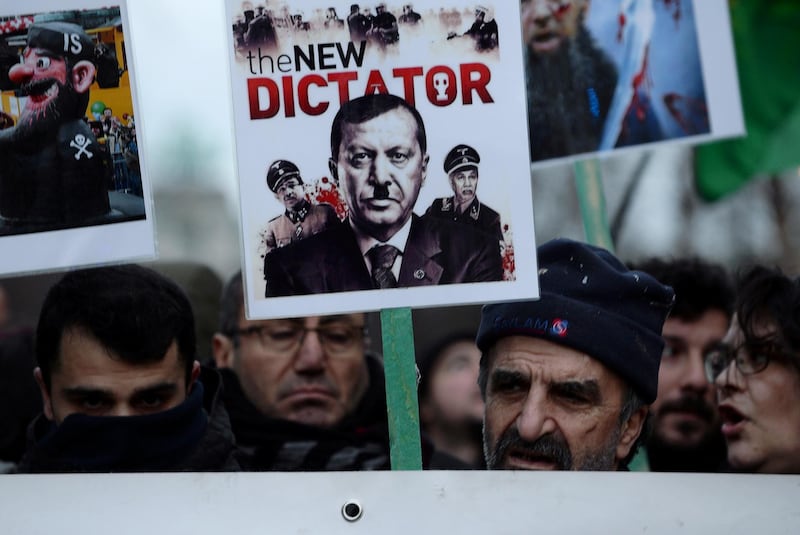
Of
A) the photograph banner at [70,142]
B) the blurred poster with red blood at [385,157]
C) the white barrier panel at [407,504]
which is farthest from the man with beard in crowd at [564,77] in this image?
the photograph banner at [70,142]

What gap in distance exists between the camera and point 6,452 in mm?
2314

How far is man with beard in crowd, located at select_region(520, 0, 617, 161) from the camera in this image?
89.3 inches

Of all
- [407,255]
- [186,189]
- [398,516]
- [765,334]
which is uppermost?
[186,189]

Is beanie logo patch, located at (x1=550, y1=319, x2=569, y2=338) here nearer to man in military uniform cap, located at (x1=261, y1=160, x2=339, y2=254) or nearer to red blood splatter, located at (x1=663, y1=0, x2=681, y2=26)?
man in military uniform cap, located at (x1=261, y1=160, x2=339, y2=254)

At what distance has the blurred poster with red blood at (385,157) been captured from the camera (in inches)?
81.0

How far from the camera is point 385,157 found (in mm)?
2074

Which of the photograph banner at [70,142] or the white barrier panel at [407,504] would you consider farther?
the photograph banner at [70,142]

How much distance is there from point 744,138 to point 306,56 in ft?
2.89

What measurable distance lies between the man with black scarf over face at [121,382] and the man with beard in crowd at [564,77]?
0.83 meters

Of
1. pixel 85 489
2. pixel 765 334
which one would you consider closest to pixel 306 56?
pixel 85 489

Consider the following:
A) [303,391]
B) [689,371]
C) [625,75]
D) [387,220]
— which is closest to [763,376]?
[689,371]

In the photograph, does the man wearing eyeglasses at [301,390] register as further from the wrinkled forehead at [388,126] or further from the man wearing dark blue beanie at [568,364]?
the wrinkled forehead at [388,126]

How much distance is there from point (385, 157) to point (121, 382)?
2.29ft

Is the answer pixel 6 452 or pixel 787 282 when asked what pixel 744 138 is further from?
pixel 6 452
